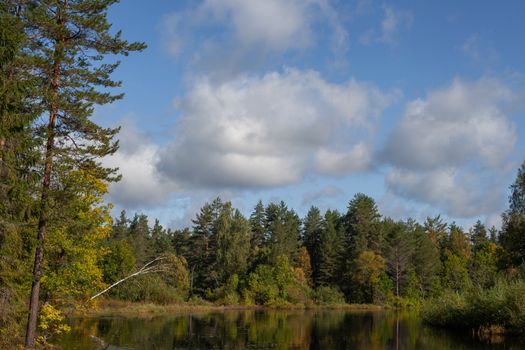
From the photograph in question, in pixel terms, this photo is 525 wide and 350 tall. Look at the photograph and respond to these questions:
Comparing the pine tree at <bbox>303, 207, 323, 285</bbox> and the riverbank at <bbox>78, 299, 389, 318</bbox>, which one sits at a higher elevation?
the pine tree at <bbox>303, 207, 323, 285</bbox>

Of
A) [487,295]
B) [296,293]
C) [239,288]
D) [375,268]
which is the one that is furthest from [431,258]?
[487,295]

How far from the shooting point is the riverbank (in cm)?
6225

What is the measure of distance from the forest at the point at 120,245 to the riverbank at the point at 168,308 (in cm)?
147

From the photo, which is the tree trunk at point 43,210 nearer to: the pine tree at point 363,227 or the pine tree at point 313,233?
the pine tree at point 363,227

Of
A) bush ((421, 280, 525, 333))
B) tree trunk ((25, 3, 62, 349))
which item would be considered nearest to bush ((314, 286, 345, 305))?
bush ((421, 280, 525, 333))

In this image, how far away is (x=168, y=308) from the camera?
234ft

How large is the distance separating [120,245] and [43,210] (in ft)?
185

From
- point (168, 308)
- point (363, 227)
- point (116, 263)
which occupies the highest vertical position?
point (363, 227)

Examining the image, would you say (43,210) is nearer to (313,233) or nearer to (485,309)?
(485,309)

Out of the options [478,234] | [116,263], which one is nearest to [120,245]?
[116,263]

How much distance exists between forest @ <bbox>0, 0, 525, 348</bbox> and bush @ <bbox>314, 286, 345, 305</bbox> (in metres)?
0.25

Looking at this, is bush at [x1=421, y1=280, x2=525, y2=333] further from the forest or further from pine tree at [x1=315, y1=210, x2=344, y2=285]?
pine tree at [x1=315, y1=210, x2=344, y2=285]

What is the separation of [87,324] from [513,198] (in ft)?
135

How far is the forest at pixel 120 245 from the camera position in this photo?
66.9 feet
